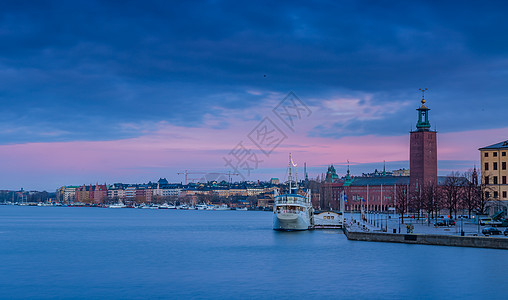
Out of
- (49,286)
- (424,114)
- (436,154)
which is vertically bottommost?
(49,286)

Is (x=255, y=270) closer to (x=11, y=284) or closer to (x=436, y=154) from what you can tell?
(x=11, y=284)

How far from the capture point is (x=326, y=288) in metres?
35.9

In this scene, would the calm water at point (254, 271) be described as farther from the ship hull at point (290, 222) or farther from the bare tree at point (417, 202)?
the bare tree at point (417, 202)

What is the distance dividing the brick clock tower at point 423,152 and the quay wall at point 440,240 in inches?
4147

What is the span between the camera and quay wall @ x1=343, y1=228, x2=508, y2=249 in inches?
1969

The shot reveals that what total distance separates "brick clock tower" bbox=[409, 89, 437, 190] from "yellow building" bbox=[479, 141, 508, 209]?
2954 inches

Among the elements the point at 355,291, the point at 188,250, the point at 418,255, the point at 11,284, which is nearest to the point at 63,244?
the point at 188,250

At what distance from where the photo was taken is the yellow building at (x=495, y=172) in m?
87.5

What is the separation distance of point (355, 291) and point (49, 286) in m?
17.5

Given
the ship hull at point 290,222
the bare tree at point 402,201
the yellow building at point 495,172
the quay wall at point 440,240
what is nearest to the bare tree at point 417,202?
the bare tree at point 402,201

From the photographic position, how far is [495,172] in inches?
3504

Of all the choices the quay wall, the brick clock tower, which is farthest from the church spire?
the quay wall

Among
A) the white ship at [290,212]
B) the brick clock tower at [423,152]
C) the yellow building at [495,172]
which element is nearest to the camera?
the white ship at [290,212]

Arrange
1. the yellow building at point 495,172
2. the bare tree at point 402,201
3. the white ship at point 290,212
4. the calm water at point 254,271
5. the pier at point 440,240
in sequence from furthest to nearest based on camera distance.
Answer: the bare tree at point 402,201
the yellow building at point 495,172
the white ship at point 290,212
the pier at point 440,240
the calm water at point 254,271
